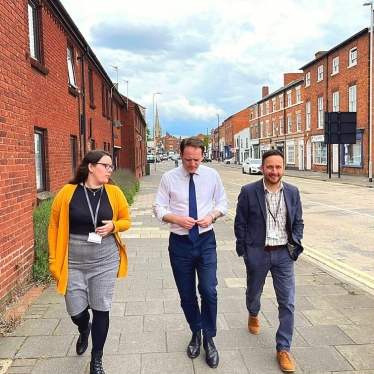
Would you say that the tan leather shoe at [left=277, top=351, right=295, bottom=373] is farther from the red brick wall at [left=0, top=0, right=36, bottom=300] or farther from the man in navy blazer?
the red brick wall at [left=0, top=0, right=36, bottom=300]

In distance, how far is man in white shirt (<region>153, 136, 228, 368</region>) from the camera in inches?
132

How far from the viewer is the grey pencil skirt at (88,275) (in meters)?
3.15

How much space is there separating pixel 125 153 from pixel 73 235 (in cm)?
2635

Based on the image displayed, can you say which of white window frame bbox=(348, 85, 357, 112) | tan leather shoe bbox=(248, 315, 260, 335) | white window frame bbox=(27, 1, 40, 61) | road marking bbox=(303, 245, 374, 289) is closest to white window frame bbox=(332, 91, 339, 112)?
white window frame bbox=(348, 85, 357, 112)

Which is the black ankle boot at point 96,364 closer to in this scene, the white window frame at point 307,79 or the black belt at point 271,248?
the black belt at point 271,248

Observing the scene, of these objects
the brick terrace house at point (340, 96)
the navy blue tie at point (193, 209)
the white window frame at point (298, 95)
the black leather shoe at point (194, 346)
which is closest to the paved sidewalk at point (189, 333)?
the black leather shoe at point (194, 346)

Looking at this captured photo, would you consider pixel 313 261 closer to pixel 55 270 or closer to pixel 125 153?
pixel 55 270

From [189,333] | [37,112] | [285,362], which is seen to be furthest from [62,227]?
[37,112]

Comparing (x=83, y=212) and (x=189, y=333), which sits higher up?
(x=83, y=212)

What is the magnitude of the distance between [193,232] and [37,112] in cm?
615

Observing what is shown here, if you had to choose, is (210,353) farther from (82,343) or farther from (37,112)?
(37,112)

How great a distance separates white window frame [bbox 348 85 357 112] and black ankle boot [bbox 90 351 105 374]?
30.3m

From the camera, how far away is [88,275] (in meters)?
3.18

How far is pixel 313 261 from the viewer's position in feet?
22.2
